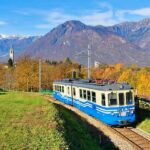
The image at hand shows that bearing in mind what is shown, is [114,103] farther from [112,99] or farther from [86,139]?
[86,139]

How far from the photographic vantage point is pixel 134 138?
2330 centimetres

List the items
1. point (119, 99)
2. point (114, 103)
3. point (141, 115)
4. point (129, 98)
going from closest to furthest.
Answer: point (114, 103) → point (119, 99) → point (129, 98) → point (141, 115)

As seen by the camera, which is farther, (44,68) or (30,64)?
(44,68)

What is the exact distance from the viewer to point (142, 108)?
3262cm

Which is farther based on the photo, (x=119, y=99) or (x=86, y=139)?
(x=119, y=99)

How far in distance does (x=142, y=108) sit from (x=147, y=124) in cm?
587

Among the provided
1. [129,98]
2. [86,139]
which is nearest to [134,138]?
[86,139]

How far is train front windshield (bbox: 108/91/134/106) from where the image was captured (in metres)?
27.0

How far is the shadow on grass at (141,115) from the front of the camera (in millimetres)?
29250

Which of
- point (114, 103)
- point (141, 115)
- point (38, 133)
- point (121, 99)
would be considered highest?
point (121, 99)

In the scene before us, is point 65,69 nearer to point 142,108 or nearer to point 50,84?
point 50,84

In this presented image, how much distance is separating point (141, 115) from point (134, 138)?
7672 millimetres

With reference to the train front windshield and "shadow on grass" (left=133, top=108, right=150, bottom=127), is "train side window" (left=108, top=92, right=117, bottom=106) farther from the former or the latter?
"shadow on grass" (left=133, top=108, right=150, bottom=127)

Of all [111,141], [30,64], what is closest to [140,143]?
[111,141]
